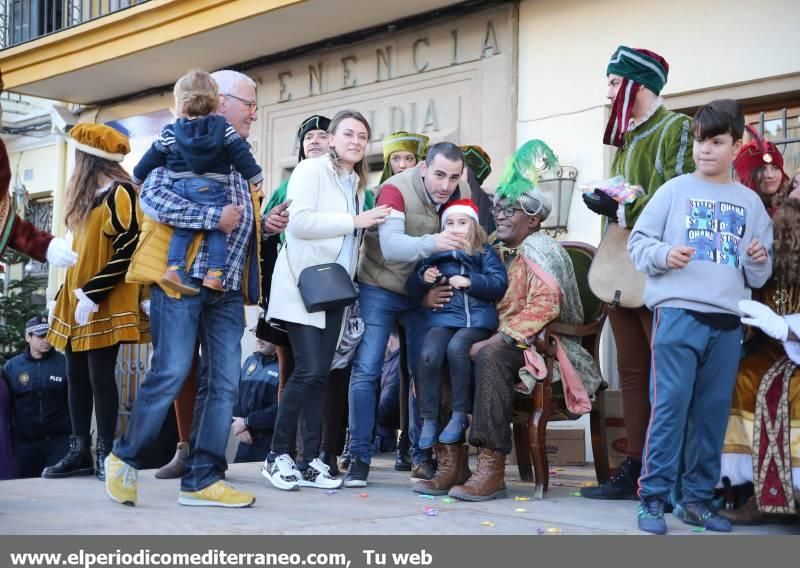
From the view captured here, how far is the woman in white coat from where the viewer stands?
15.6 feet

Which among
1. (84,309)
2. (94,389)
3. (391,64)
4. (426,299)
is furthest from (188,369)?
(391,64)

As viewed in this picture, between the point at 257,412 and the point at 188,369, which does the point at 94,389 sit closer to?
the point at 188,369

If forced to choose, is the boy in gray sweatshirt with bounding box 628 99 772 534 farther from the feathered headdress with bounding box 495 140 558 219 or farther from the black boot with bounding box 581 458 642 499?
the feathered headdress with bounding box 495 140 558 219

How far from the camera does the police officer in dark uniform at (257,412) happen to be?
6895 millimetres

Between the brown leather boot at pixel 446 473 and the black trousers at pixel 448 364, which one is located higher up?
the black trousers at pixel 448 364

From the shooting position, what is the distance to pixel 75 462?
5195 mm

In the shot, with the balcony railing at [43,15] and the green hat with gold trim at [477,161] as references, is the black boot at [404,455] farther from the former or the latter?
the balcony railing at [43,15]

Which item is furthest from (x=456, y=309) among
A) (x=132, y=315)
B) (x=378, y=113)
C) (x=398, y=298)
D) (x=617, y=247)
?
(x=378, y=113)

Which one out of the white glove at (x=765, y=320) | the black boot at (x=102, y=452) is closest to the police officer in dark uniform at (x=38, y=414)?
the black boot at (x=102, y=452)

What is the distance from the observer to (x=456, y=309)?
4.97 metres

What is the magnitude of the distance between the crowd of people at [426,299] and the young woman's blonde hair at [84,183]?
12 mm
